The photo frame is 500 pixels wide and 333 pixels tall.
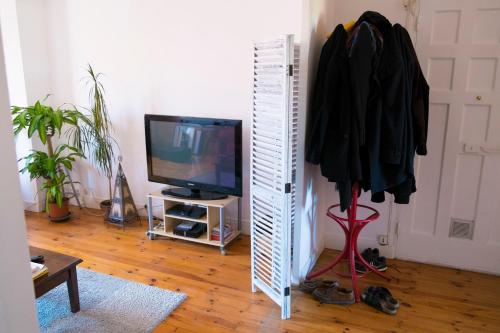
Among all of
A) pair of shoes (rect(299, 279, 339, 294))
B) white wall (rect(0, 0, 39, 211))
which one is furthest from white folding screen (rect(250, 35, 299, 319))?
white wall (rect(0, 0, 39, 211))

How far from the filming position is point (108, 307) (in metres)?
2.51

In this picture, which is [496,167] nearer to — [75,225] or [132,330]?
[132,330]

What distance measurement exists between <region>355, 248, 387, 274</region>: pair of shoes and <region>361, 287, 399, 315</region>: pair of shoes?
322mm

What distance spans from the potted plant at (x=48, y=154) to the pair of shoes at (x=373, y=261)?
2854mm

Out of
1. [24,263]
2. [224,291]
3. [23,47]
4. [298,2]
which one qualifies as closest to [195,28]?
[298,2]

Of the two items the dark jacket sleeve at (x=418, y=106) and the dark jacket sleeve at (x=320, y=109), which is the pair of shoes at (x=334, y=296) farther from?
the dark jacket sleeve at (x=418, y=106)

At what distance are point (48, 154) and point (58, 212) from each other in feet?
1.93

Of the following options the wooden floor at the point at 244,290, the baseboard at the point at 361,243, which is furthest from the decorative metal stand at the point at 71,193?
the baseboard at the point at 361,243

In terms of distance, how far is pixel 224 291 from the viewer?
2688mm

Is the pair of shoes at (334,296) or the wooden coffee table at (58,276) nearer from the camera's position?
the wooden coffee table at (58,276)

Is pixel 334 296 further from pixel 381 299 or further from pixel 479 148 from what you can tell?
pixel 479 148

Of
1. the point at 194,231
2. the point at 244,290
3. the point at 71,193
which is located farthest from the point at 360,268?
the point at 71,193

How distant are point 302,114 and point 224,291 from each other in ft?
4.32

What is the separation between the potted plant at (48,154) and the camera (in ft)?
11.8
